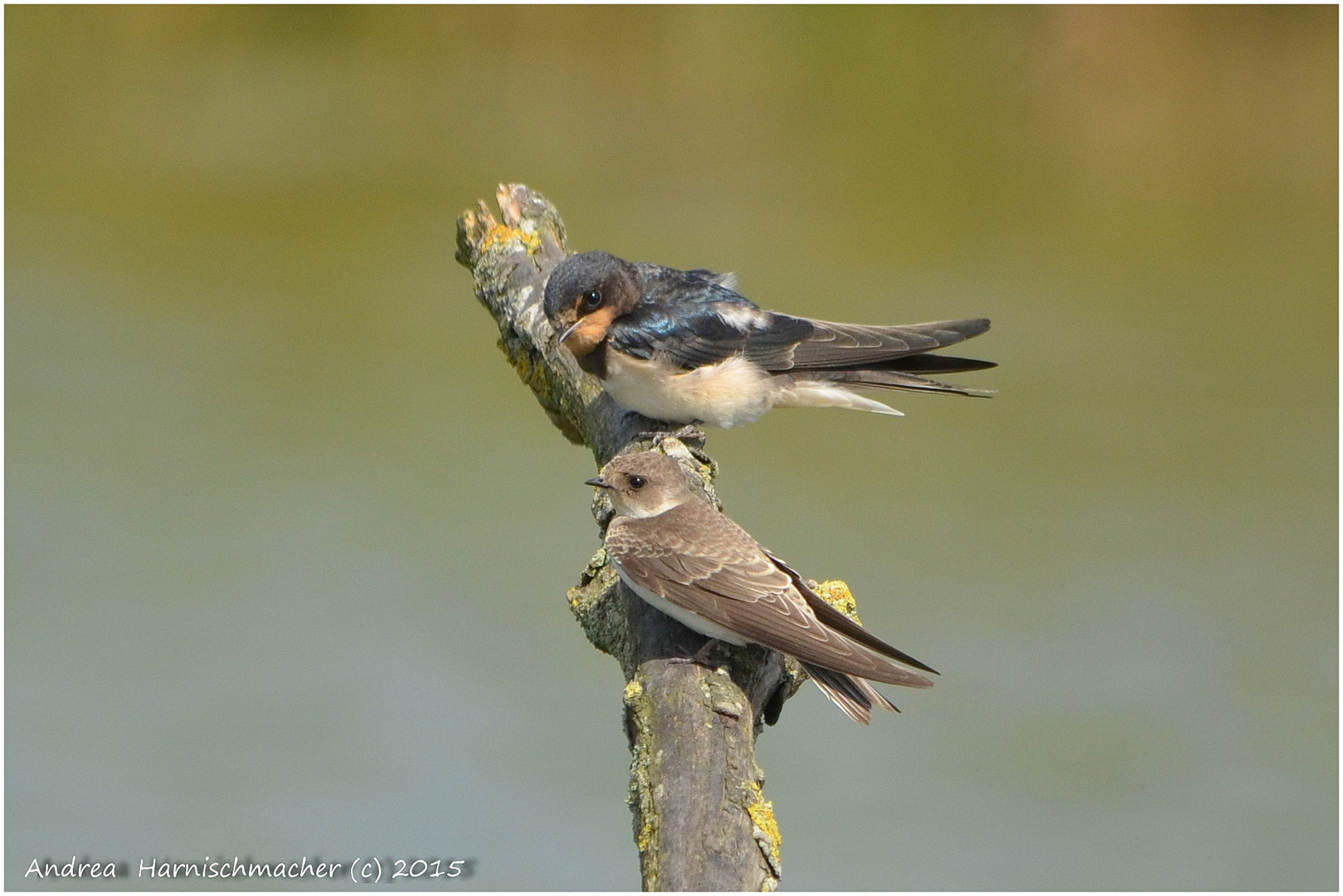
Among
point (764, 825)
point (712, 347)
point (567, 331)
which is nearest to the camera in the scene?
point (764, 825)

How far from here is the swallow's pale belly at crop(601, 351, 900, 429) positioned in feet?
12.0

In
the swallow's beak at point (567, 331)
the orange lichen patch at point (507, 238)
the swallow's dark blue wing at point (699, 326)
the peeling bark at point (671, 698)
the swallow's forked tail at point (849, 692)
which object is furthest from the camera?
the orange lichen patch at point (507, 238)

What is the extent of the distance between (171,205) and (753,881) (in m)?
10.1

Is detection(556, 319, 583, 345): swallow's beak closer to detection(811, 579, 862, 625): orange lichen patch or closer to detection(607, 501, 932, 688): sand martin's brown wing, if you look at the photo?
detection(607, 501, 932, 688): sand martin's brown wing

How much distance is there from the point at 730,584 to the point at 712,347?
1.42 meters

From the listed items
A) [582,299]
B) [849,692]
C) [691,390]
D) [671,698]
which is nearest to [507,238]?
[582,299]

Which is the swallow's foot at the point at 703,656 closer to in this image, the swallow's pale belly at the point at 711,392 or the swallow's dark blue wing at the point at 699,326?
the swallow's pale belly at the point at 711,392

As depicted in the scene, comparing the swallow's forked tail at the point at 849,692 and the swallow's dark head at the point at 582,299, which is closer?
the swallow's forked tail at the point at 849,692

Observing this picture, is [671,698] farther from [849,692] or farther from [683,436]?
[683,436]

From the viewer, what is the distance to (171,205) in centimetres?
1103

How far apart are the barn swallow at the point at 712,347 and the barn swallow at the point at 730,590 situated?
770mm

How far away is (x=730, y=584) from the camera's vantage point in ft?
8.46

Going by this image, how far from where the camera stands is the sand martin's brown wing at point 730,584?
245 centimetres

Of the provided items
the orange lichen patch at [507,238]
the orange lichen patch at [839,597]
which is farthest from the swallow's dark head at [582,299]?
the orange lichen patch at [839,597]
